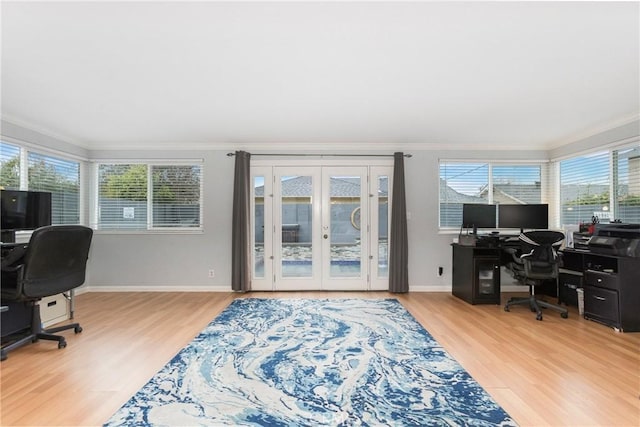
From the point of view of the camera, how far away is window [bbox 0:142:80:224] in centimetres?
385

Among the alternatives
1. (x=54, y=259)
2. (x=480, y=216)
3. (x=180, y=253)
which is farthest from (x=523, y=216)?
(x=54, y=259)

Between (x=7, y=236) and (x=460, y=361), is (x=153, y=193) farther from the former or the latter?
(x=460, y=361)

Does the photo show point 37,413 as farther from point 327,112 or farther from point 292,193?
point 292,193

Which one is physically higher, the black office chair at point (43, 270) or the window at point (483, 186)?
the window at point (483, 186)

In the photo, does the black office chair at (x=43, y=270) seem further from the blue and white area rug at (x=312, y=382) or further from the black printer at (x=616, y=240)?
the black printer at (x=616, y=240)

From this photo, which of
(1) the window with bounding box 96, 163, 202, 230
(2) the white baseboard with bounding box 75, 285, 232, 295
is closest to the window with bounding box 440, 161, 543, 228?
(2) the white baseboard with bounding box 75, 285, 232, 295

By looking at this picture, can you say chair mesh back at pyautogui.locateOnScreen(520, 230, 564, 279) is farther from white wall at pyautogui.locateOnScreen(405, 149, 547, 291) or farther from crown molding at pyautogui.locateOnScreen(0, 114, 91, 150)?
crown molding at pyautogui.locateOnScreen(0, 114, 91, 150)

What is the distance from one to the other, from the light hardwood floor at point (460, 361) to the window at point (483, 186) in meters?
1.71

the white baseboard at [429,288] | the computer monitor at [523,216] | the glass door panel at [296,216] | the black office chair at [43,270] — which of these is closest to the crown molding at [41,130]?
the black office chair at [43,270]

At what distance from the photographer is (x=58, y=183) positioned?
4586mm

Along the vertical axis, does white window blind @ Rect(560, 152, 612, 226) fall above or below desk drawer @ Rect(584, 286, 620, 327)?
above

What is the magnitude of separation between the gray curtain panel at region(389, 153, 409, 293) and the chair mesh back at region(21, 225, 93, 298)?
13.0 ft

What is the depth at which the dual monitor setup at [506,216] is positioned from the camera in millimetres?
4574

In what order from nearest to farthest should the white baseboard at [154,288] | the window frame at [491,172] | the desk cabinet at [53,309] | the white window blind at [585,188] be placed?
the desk cabinet at [53,309], the white window blind at [585,188], the white baseboard at [154,288], the window frame at [491,172]
